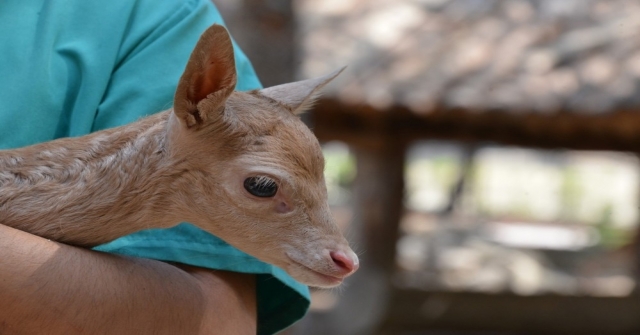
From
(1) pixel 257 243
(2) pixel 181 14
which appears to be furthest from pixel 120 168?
(2) pixel 181 14

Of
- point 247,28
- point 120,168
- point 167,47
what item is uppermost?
point 247,28

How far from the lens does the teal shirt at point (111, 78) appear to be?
7.81 feet

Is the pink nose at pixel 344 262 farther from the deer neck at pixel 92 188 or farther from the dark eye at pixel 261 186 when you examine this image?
the deer neck at pixel 92 188

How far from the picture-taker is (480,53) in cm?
583

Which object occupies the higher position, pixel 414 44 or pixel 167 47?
pixel 414 44

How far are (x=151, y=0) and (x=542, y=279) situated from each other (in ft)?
21.6

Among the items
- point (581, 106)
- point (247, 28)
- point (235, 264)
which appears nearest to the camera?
point (235, 264)

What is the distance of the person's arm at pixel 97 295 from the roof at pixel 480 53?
344 centimetres

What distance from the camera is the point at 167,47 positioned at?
2.50m

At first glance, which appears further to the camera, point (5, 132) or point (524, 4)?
point (524, 4)

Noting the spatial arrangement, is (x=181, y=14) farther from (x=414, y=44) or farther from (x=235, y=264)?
(x=414, y=44)

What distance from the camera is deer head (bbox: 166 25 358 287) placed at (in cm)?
215

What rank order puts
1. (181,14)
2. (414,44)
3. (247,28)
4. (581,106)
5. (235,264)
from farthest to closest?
(414,44), (581,106), (247,28), (181,14), (235,264)

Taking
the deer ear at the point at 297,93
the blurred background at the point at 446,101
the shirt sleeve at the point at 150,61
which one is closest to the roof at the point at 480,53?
the blurred background at the point at 446,101
